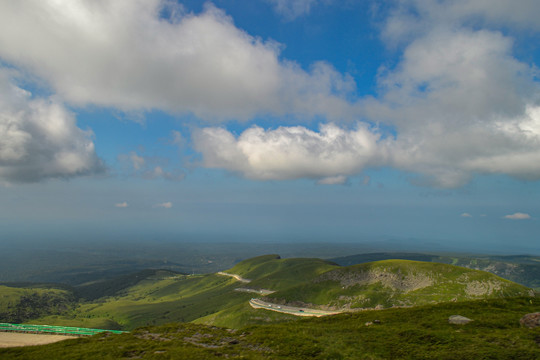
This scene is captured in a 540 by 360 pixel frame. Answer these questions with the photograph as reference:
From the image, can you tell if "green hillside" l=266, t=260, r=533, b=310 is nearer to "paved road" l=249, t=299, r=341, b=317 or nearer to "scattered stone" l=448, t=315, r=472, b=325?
"paved road" l=249, t=299, r=341, b=317

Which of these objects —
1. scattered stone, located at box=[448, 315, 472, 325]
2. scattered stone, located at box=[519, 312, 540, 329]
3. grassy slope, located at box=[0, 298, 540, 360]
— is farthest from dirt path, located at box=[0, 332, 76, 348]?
scattered stone, located at box=[519, 312, 540, 329]

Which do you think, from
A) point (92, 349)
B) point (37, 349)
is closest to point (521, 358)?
point (92, 349)

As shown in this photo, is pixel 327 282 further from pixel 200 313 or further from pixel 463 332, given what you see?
pixel 463 332

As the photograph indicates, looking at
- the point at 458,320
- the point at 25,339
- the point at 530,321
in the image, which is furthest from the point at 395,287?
the point at 25,339

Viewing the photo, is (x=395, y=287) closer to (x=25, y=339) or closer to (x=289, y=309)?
(x=289, y=309)

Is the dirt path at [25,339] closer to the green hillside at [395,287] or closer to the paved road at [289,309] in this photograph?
the paved road at [289,309]
